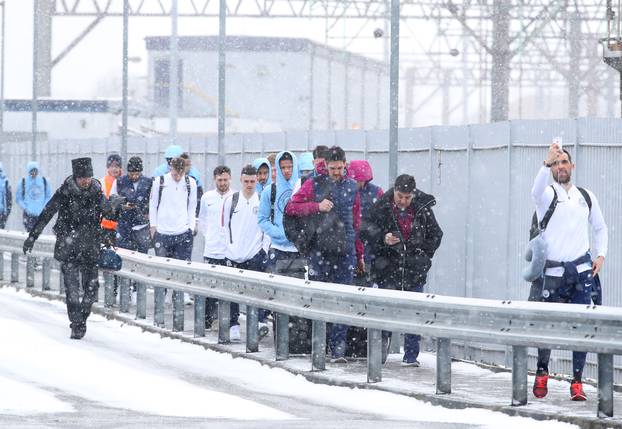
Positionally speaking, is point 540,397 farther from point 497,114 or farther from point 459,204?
point 497,114

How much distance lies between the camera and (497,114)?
4197cm

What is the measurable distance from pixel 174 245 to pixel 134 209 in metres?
1.07

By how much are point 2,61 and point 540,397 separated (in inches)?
1475

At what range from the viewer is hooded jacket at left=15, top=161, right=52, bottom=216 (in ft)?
89.9

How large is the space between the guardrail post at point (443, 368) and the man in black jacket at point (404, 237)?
2.01 m

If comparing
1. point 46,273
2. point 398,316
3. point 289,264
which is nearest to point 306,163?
point 289,264

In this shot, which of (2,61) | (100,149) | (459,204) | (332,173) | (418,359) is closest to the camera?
(332,173)

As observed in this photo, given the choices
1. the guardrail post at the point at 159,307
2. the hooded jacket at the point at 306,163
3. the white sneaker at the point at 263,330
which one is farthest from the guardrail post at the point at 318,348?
the guardrail post at the point at 159,307

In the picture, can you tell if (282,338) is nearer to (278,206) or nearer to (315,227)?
(315,227)

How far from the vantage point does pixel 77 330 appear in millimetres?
16234

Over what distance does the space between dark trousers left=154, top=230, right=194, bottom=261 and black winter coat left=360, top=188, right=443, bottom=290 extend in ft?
17.0

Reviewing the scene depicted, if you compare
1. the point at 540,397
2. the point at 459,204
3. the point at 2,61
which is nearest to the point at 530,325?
the point at 540,397

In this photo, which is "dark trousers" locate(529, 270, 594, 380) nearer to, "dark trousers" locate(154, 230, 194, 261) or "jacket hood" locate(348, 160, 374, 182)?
"jacket hood" locate(348, 160, 374, 182)

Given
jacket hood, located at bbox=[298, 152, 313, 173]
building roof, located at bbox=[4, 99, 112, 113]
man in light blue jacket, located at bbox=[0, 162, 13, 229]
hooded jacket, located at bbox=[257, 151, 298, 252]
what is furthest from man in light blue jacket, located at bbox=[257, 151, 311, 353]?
building roof, located at bbox=[4, 99, 112, 113]
